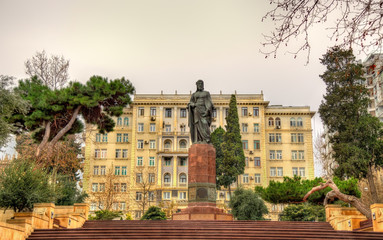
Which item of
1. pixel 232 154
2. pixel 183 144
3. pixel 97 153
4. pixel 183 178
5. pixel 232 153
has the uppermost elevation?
pixel 183 144

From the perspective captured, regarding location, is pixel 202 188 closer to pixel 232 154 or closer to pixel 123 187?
pixel 232 154

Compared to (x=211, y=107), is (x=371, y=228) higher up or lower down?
lower down

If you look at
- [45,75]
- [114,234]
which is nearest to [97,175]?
[45,75]

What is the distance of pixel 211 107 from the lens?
19766 mm

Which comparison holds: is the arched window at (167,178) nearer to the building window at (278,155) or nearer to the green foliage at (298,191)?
the building window at (278,155)

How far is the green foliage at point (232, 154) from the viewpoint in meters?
43.8

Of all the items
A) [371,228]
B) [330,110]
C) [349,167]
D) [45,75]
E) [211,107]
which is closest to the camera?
[371,228]

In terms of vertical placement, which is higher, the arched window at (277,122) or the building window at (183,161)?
the arched window at (277,122)

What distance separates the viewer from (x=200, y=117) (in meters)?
19.5

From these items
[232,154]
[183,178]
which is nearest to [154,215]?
[232,154]

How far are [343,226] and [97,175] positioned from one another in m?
46.7

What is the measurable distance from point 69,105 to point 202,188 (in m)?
9.06

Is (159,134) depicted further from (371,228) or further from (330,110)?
(371,228)

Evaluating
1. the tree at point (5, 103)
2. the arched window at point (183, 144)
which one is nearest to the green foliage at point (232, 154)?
the arched window at point (183, 144)
